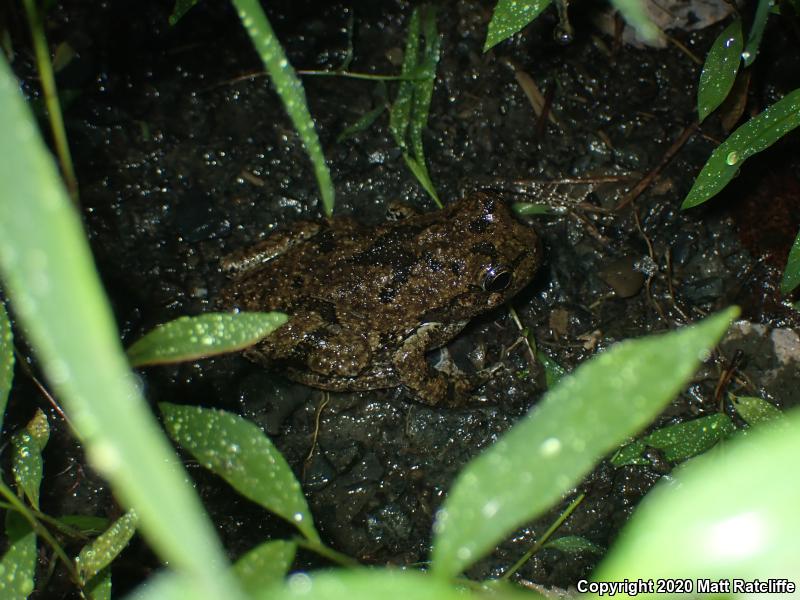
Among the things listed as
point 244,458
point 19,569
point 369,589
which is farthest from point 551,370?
point 369,589

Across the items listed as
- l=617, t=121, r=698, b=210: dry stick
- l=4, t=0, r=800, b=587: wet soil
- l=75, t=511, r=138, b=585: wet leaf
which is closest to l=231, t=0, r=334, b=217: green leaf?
l=75, t=511, r=138, b=585: wet leaf

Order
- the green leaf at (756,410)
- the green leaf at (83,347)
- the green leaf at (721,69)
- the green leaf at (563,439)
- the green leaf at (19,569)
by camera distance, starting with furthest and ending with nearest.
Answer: the green leaf at (721,69), the green leaf at (756,410), the green leaf at (19,569), the green leaf at (563,439), the green leaf at (83,347)

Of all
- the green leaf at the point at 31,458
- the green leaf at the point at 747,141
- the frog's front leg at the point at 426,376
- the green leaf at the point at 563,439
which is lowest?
the frog's front leg at the point at 426,376

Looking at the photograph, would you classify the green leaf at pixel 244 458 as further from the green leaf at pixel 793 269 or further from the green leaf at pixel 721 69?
the green leaf at pixel 721 69

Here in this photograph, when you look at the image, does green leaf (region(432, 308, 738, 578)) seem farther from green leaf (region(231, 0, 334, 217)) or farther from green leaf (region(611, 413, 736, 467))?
green leaf (region(611, 413, 736, 467))

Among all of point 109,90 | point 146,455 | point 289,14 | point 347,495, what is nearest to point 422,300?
point 347,495

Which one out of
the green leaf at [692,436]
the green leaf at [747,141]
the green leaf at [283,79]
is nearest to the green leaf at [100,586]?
the green leaf at [283,79]

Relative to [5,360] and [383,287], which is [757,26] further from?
[5,360]
